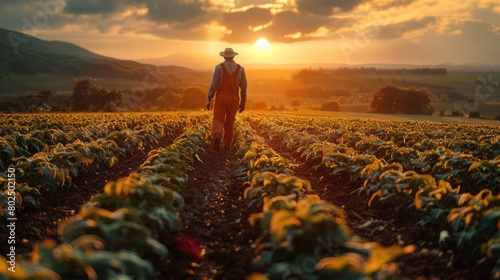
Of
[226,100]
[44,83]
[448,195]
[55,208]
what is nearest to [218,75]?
[226,100]

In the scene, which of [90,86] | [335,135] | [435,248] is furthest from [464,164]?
[90,86]

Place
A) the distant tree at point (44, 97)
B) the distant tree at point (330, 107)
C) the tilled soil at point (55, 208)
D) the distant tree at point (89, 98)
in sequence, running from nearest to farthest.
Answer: the tilled soil at point (55, 208) < the distant tree at point (44, 97) < the distant tree at point (89, 98) < the distant tree at point (330, 107)

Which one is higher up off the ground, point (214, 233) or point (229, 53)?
point (229, 53)

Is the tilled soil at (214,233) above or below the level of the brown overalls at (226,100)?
below

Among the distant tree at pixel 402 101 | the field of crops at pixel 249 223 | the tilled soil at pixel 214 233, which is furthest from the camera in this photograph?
the distant tree at pixel 402 101

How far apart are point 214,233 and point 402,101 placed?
297ft

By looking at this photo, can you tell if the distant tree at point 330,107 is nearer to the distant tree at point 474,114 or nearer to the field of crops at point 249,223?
the distant tree at point 474,114

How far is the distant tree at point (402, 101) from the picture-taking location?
89.7 metres

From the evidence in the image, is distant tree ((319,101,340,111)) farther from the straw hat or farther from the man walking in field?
the straw hat

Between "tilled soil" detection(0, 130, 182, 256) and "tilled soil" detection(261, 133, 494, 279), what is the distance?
4.23 m

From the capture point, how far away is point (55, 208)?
279 inches

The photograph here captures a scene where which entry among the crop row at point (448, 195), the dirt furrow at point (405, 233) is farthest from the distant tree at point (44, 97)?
the dirt furrow at point (405, 233)

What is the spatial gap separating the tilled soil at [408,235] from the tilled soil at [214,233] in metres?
1.61

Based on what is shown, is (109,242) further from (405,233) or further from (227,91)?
(227,91)
